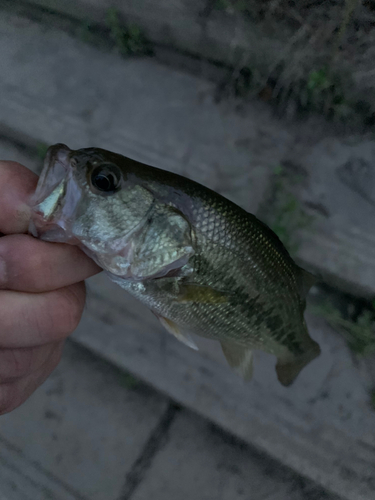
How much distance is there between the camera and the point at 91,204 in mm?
949

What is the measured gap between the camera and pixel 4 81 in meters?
2.36

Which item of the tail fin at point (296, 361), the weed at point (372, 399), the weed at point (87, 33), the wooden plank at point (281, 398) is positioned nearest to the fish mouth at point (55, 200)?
the tail fin at point (296, 361)

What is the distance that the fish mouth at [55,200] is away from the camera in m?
0.88

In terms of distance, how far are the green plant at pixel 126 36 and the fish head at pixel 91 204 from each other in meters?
1.65

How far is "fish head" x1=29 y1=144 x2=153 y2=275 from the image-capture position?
0.90m

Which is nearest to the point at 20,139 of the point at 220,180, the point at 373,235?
the point at 220,180

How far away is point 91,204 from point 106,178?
0.08m

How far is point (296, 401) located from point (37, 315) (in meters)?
1.39

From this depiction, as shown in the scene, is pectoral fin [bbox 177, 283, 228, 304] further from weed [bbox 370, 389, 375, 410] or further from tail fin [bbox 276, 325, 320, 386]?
weed [bbox 370, 389, 375, 410]

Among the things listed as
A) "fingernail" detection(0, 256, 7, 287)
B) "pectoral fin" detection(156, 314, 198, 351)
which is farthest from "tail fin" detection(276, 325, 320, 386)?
"fingernail" detection(0, 256, 7, 287)

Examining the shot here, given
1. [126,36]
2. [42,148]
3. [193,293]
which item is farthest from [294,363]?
[126,36]

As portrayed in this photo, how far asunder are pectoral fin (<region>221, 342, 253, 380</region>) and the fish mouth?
2.42ft

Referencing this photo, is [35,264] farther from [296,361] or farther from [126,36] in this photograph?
[126,36]

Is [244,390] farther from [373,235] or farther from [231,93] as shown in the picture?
[231,93]
